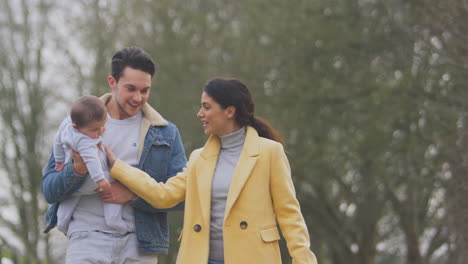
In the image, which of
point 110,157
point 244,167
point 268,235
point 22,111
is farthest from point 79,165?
point 22,111

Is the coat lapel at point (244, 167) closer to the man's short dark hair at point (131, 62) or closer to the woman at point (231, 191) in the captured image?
the woman at point (231, 191)

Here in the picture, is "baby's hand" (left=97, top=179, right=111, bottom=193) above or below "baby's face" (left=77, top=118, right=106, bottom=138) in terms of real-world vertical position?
below

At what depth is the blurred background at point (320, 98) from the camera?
44.1ft

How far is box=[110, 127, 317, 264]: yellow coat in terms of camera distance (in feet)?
13.7

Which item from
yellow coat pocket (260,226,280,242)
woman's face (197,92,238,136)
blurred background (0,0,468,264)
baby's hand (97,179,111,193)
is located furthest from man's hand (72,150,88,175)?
blurred background (0,0,468,264)

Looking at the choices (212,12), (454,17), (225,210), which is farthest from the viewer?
(212,12)

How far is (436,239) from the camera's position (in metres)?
16.2

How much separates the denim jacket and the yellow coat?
14 cm

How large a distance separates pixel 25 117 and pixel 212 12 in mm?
5819

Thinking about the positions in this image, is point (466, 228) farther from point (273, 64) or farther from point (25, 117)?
point (25, 117)

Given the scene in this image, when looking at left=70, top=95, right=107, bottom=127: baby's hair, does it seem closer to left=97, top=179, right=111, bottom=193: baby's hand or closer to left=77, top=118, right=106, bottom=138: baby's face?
left=77, top=118, right=106, bottom=138: baby's face

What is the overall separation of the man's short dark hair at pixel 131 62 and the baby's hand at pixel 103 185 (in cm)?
68

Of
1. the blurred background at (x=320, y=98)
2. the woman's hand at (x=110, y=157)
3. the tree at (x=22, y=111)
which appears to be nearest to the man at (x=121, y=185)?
the woman's hand at (x=110, y=157)

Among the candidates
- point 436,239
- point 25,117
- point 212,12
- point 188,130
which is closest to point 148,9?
point 212,12
